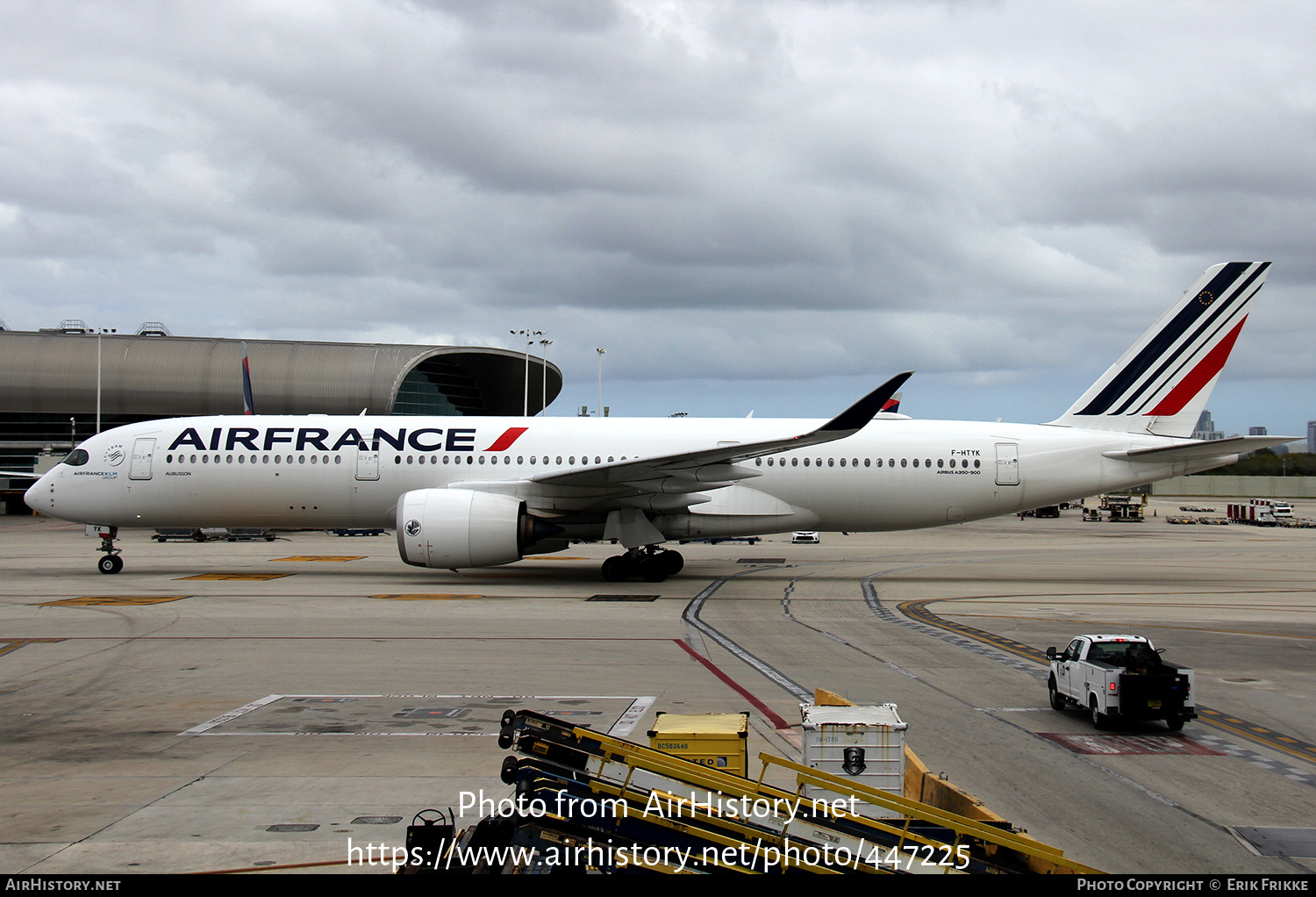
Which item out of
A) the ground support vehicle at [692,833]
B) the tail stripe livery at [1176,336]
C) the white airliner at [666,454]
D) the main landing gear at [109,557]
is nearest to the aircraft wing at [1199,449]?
the white airliner at [666,454]

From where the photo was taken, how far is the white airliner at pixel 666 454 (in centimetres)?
2533

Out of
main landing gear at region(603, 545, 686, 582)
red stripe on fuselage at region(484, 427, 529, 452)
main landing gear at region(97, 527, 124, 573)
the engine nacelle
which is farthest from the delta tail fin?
main landing gear at region(97, 527, 124, 573)

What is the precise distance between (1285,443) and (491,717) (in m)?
21.3

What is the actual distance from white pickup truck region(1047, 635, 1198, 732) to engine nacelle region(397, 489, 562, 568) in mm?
14551

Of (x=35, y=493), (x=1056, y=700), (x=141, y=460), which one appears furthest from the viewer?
(x=35, y=493)

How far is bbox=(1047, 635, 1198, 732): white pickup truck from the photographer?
10195 millimetres

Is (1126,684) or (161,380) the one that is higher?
(161,380)

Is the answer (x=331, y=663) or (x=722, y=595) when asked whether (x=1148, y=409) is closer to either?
(x=722, y=595)

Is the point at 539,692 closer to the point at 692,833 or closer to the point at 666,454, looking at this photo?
the point at 692,833

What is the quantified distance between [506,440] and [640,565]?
5.08m

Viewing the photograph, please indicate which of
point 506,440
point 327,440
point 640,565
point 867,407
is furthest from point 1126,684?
point 327,440

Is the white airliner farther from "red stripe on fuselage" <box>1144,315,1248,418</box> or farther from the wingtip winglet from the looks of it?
the wingtip winglet

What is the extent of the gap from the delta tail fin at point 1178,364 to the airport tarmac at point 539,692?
4701mm

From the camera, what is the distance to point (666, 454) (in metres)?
24.8
